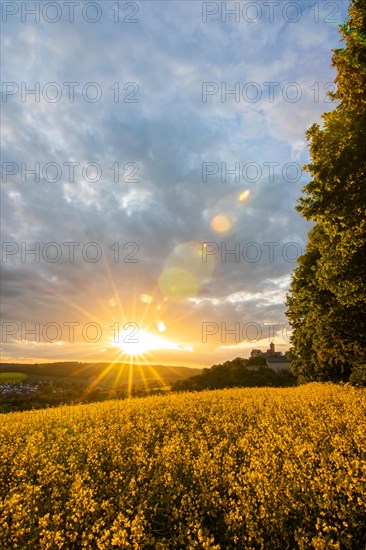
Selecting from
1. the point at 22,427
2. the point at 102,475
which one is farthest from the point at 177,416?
the point at 102,475

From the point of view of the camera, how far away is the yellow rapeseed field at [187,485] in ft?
16.9

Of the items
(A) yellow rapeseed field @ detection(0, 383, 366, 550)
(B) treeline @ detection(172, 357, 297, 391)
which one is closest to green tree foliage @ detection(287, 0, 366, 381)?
(A) yellow rapeseed field @ detection(0, 383, 366, 550)

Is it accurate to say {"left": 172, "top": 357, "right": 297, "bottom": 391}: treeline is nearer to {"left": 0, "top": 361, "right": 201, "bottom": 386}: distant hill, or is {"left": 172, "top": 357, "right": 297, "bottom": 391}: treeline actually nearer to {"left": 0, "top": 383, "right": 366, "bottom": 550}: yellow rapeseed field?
{"left": 0, "top": 361, "right": 201, "bottom": 386}: distant hill

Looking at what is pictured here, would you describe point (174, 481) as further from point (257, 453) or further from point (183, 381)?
point (183, 381)

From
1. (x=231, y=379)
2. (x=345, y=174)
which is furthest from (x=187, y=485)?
(x=231, y=379)

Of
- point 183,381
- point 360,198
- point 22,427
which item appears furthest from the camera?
point 183,381

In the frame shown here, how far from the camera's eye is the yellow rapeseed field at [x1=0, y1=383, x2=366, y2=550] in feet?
16.9

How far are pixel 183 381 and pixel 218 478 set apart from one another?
48.0 m

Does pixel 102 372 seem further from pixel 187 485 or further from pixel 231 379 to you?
pixel 187 485

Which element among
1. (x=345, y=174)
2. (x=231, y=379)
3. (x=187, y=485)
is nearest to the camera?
(x=187, y=485)

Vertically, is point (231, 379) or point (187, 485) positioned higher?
point (187, 485)

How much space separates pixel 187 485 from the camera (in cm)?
700

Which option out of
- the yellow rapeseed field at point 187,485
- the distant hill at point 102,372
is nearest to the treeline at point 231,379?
the distant hill at point 102,372

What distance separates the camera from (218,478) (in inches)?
266
